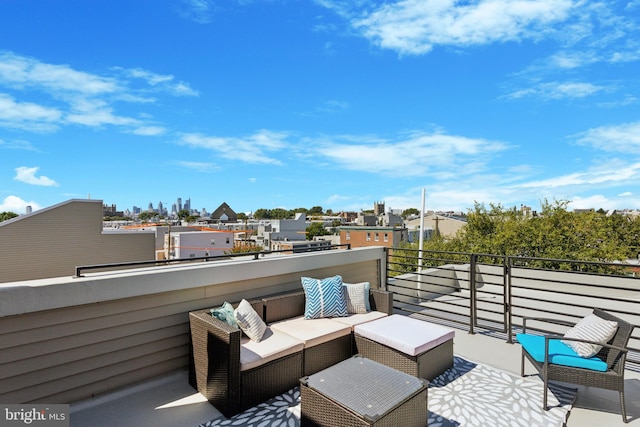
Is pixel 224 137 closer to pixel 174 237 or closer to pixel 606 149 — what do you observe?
pixel 174 237

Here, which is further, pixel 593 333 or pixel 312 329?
pixel 312 329

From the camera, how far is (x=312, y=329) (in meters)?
3.17

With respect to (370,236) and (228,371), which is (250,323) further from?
(370,236)

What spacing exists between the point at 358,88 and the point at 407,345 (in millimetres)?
9248

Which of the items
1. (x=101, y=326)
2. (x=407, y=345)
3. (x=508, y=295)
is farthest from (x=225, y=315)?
(x=508, y=295)

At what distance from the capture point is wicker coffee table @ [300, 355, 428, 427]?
73.8 inches

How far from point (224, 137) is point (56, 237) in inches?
437

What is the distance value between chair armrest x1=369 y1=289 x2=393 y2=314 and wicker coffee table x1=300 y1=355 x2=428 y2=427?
4.78 ft

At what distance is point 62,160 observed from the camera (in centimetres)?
1584

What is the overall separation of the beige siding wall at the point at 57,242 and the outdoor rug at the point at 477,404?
434 inches

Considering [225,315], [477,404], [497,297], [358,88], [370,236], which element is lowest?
[370,236]

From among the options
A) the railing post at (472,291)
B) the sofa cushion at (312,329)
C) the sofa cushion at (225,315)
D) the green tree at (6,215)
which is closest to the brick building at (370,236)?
the green tree at (6,215)

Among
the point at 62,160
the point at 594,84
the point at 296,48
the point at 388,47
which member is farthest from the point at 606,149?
the point at 62,160

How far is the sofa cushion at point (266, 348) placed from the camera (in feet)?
8.27
